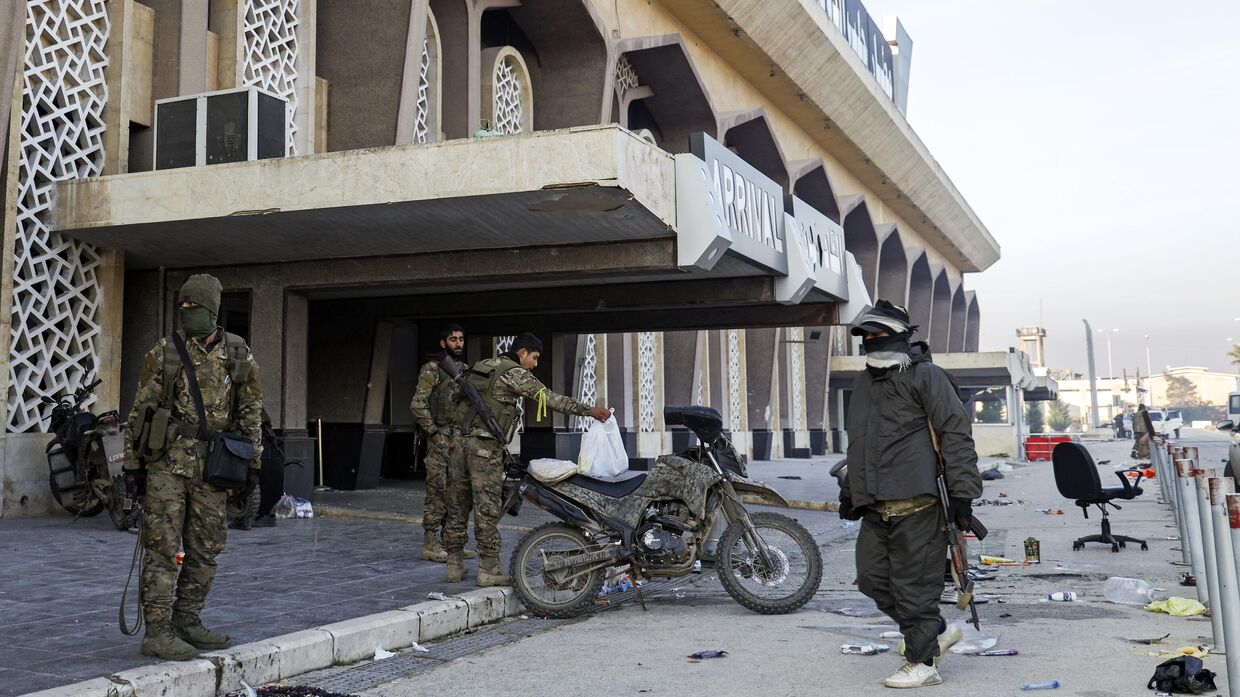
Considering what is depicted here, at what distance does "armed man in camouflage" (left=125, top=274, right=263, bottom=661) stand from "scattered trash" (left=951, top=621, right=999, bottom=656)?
3.63 metres

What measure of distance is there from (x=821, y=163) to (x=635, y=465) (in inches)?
512

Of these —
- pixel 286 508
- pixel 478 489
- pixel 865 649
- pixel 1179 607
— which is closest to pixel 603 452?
pixel 478 489

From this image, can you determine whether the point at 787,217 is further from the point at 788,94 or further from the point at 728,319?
the point at 788,94

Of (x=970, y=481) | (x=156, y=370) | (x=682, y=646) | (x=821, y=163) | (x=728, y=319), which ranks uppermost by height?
(x=821, y=163)

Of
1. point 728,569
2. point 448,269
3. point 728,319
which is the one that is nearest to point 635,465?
point 728,319

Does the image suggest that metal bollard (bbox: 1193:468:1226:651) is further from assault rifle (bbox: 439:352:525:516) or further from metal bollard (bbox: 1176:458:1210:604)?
assault rifle (bbox: 439:352:525:516)

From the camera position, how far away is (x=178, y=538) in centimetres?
495

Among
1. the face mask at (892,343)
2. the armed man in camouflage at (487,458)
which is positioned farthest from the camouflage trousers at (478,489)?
the face mask at (892,343)

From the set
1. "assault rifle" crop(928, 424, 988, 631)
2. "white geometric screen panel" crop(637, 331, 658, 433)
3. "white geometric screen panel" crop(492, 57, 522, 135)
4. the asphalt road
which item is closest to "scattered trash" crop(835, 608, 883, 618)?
the asphalt road

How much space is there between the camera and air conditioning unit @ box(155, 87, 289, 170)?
38.0 feet

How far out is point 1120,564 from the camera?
29.6 feet

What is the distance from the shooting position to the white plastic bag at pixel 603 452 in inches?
297

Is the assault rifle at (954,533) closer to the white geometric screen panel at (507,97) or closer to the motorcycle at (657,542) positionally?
the motorcycle at (657,542)

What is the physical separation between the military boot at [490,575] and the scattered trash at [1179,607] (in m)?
4.04
